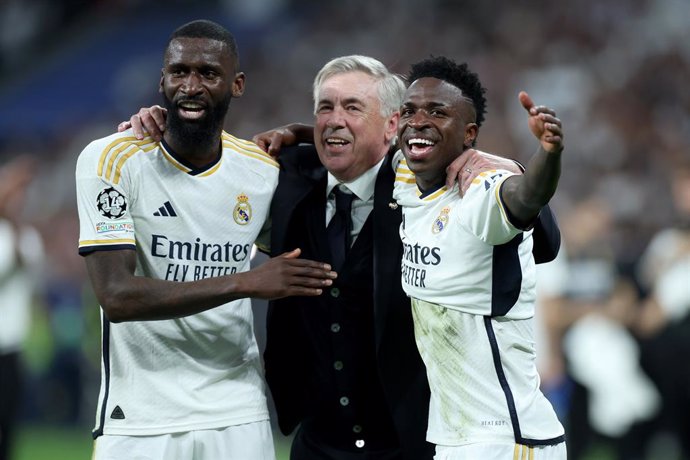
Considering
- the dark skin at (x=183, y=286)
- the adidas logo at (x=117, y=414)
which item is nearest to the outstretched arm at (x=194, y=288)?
the dark skin at (x=183, y=286)

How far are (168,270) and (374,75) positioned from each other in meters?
1.32

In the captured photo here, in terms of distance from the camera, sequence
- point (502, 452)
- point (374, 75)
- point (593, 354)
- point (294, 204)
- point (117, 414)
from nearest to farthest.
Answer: point (502, 452), point (117, 414), point (294, 204), point (374, 75), point (593, 354)

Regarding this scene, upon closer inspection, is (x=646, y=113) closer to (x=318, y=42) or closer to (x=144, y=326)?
(x=318, y=42)

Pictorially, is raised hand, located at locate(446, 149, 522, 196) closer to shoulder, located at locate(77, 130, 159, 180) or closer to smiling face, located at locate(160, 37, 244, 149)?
smiling face, located at locate(160, 37, 244, 149)

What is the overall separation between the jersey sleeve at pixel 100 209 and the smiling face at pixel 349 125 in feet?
3.25

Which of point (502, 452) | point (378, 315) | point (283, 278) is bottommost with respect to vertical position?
point (502, 452)

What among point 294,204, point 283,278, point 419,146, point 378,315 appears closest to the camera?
point 283,278

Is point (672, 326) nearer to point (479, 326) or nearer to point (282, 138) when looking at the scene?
point (282, 138)

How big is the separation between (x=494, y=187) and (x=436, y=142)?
17.9 inches

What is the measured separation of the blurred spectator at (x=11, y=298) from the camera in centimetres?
948

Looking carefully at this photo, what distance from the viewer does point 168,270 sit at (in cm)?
484

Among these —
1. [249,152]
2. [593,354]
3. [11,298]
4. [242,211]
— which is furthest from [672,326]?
[242,211]

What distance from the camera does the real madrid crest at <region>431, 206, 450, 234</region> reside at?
4.45 m

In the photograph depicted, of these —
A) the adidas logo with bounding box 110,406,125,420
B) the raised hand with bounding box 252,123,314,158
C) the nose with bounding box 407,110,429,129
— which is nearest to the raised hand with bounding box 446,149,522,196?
the nose with bounding box 407,110,429,129
